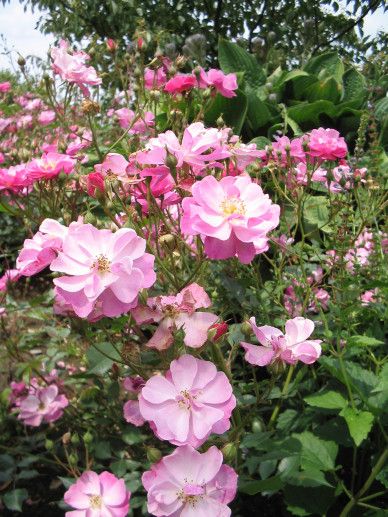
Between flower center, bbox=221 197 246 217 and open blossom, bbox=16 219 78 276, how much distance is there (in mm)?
213

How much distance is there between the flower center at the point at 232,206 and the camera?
0.76 m

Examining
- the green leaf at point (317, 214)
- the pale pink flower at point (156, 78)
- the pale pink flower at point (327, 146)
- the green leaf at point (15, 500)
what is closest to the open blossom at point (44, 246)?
the pale pink flower at point (327, 146)

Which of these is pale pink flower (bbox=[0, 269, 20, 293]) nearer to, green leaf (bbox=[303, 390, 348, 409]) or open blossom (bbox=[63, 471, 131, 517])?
open blossom (bbox=[63, 471, 131, 517])

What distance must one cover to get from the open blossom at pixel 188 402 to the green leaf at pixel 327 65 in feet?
7.85

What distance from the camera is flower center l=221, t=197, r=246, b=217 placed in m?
0.76

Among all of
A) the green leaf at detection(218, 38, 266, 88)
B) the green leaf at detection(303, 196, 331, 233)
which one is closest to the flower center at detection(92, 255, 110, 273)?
the green leaf at detection(303, 196, 331, 233)

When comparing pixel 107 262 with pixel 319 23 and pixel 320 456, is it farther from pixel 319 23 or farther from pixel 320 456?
pixel 319 23

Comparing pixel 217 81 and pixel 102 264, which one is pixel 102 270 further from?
pixel 217 81

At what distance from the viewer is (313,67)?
2973mm

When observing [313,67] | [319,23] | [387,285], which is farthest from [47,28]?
[387,285]

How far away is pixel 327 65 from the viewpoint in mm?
2936

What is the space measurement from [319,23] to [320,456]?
4.06 meters

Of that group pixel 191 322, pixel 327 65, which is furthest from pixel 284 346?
pixel 327 65

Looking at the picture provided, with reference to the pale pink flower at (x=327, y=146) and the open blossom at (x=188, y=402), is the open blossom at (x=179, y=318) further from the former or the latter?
the pale pink flower at (x=327, y=146)
